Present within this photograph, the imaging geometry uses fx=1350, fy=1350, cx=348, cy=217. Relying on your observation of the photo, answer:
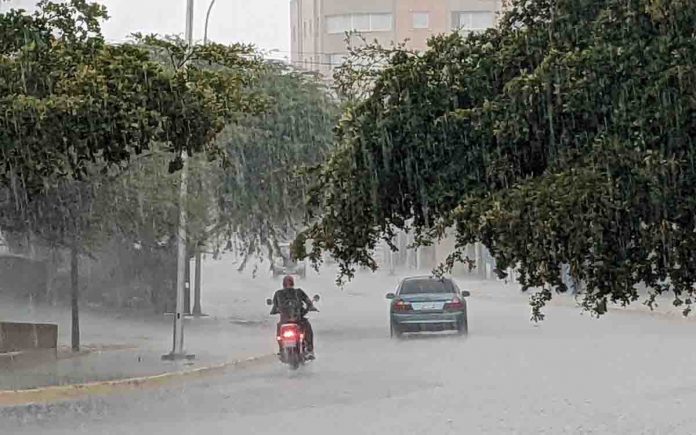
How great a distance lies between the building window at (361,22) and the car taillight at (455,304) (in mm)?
60823

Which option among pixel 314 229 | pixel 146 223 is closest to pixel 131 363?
pixel 146 223

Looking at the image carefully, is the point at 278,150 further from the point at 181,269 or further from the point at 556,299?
the point at 556,299

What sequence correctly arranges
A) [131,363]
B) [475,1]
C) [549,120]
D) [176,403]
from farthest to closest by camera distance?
[475,1], [131,363], [176,403], [549,120]

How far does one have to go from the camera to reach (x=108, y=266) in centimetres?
3794

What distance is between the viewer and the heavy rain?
8219 millimetres

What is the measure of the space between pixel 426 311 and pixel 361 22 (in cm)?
6255

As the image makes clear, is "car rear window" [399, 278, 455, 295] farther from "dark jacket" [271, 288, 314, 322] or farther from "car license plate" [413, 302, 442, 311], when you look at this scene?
"dark jacket" [271, 288, 314, 322]

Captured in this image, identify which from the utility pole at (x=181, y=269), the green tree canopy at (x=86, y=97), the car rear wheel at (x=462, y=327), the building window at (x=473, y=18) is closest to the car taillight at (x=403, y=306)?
the car rear wheel at (x=462, y=327)

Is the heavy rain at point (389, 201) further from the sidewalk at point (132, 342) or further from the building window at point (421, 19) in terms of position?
the building window at point (421, 19)

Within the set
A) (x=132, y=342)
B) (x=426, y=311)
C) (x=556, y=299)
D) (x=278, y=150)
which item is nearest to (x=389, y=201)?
(x=132, y=342)

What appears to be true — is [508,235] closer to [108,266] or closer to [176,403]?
[176,403]

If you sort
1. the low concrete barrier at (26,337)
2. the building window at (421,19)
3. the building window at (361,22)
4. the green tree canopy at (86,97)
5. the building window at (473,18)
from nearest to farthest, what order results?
the green tree canopy at (86,97) < the low concrete barrier at (26,337) < the building window at (473,18) < the building window at (421,19) < the building window at (361,22)

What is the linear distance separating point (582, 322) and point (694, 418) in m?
20.6

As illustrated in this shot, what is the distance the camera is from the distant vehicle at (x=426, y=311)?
97.0 ft
